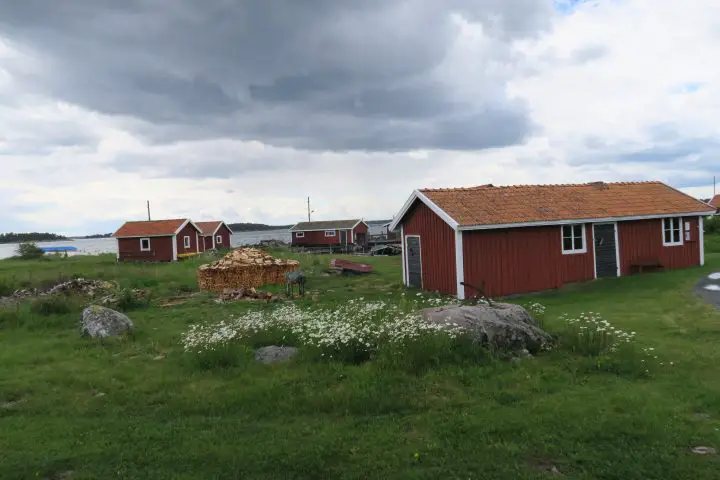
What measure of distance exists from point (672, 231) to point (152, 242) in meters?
40.8

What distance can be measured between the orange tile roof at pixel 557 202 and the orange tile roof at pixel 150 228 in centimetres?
3426

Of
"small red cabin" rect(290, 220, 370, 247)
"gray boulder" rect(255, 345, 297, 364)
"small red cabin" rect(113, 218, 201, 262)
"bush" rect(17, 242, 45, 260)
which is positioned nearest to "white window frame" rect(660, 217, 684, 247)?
"gray boulder" rect(255, 345, 297, 364)

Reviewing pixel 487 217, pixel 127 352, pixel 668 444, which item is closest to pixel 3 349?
pixel 127 352

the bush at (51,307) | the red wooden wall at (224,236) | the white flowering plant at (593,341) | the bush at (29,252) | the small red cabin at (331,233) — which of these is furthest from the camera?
the small red cabin at (331,233)

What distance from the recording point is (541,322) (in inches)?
446

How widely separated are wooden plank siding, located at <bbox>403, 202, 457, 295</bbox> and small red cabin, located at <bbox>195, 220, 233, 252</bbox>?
135 feet

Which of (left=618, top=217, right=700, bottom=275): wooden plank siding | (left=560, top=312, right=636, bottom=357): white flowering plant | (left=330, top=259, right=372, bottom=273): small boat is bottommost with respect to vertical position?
(left=560, top=312, right=636, bottom=357): white flowering plant

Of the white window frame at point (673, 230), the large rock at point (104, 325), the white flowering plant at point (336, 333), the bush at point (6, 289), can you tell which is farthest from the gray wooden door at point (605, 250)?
the bush at point (6, 289)

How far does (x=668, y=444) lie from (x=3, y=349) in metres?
12.8

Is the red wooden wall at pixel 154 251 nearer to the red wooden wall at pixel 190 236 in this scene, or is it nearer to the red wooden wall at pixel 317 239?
the red wooden wall at pixel 190 236

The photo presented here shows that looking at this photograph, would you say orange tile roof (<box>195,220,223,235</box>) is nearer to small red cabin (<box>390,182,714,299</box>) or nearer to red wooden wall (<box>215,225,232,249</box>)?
red wooden wall (<box>215,225,232,249</box>)

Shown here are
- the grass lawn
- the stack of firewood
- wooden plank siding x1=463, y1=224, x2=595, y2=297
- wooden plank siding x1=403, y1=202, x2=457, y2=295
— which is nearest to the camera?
the grass lawn

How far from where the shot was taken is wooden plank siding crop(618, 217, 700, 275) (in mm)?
21891

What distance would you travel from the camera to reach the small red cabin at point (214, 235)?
6100cm
